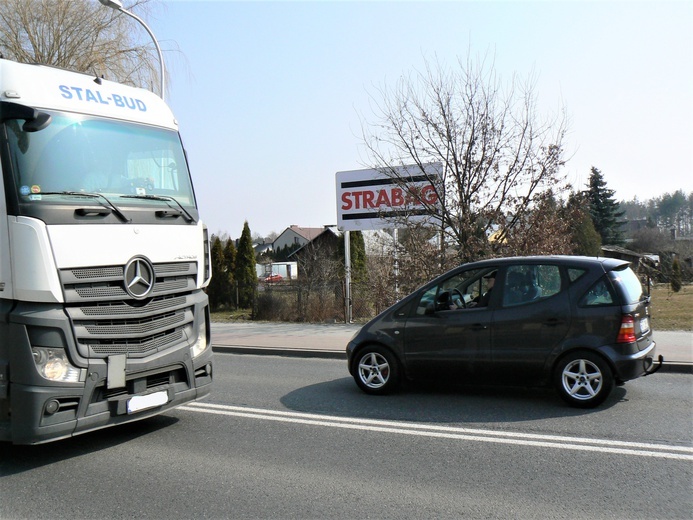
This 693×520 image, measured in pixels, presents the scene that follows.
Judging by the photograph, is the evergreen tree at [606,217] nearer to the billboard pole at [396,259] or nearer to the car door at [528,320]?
the billboard pole at [396,259]

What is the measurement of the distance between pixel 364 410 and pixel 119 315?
3049 mm

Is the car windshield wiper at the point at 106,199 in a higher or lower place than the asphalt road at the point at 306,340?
higher

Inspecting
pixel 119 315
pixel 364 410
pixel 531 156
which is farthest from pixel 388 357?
pixel 531 156

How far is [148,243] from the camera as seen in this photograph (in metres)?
6.04

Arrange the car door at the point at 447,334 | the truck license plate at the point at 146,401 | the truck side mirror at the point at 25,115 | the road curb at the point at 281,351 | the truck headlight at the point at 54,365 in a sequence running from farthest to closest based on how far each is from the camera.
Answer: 1. the road curb at the point at 281,351
2. the car door at the point at 447,334
3. the truck license plate at the point at 146,401
4. the truck side mirror at the point at 25,115
5. the truck headlight at the point at 54,365

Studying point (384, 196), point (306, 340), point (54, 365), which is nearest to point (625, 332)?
point (54, 365)

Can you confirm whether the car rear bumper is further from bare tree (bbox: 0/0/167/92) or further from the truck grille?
bare tree (bbox: 0/0/167/92)

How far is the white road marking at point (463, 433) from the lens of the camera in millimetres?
5484

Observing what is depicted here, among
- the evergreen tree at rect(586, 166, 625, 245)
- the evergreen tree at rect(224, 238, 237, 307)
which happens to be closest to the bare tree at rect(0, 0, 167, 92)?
the evergreen tree at rect(224, 238, 237, 307)

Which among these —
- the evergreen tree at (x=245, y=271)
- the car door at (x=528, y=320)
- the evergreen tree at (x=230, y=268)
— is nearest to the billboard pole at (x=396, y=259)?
the car door at (x=528, y=320)

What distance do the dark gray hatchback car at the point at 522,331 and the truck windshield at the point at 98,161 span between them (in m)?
3.12

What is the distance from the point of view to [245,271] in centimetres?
3011

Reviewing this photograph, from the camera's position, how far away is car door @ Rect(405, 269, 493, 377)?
7.37m

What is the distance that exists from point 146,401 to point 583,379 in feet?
Answer: 15.2
